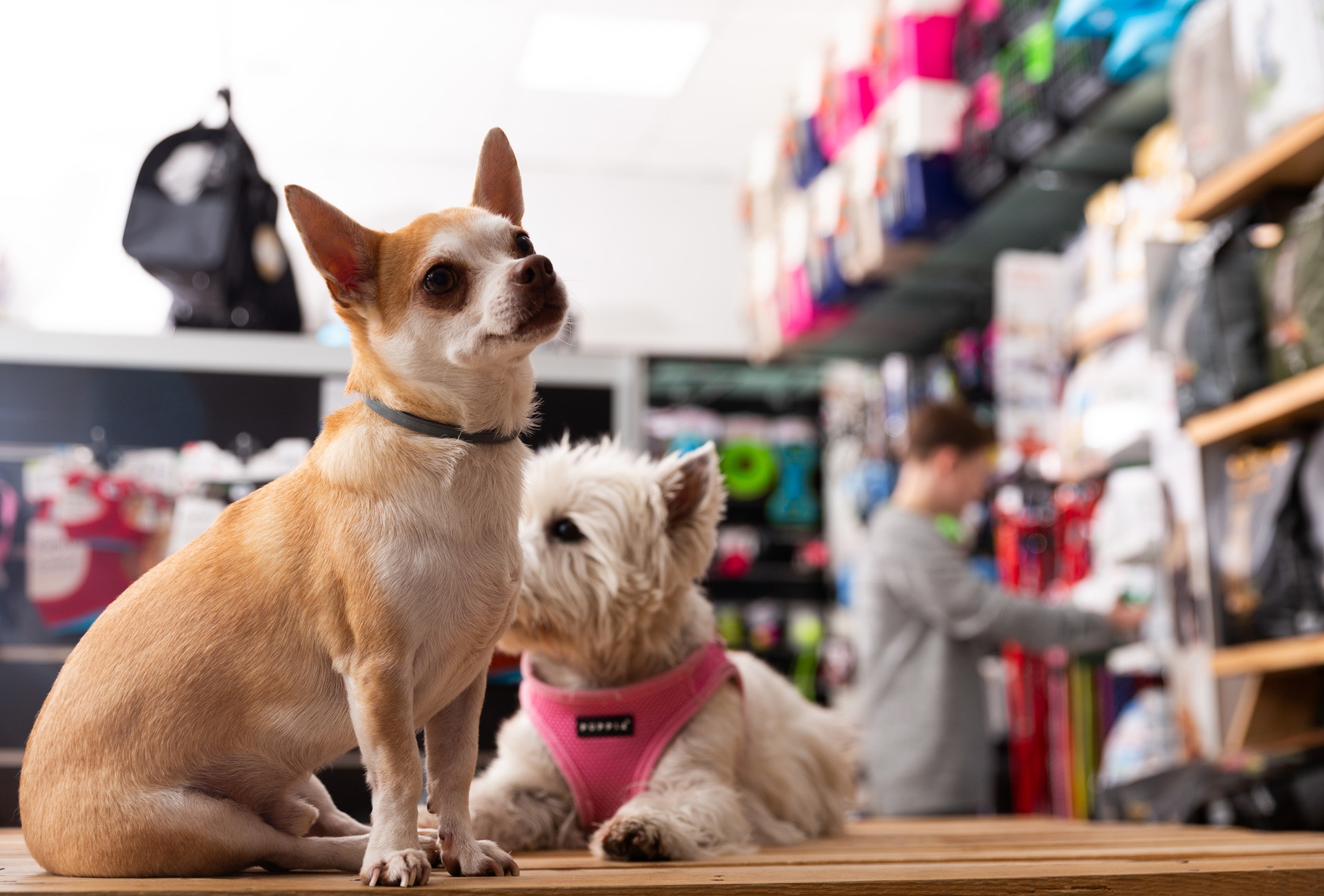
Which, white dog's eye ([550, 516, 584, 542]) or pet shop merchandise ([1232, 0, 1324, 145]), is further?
pet shop merchandise ([1232, 0, 1324, 145])

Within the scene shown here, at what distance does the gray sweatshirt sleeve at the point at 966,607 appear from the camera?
2570 millimetres

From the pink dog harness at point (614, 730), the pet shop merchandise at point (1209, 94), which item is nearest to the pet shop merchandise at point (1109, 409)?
the pet shop merchandise at point (1209, 94)

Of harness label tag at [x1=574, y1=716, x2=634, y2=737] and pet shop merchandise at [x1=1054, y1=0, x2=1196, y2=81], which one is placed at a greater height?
pet shop merchandise at [x1=1054, y1=0, x2=1196, y2=81]

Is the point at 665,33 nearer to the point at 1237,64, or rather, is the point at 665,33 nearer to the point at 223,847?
the point at 1237,64

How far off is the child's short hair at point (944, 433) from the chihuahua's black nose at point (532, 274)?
2.20m

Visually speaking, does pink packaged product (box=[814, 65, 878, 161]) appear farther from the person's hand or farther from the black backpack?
the black backpack

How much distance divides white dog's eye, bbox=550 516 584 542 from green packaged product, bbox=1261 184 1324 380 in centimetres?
146

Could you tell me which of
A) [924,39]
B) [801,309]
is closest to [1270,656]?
[924,39]

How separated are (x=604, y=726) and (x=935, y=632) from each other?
173 cm

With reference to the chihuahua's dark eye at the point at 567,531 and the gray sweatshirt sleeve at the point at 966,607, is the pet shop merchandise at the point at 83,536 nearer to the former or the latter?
the chihuahua's dark eye at the point at 567,531

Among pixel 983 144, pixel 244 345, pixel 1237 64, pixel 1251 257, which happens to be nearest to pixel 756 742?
pixel 244 345

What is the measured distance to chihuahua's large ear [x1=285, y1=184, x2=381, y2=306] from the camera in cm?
79

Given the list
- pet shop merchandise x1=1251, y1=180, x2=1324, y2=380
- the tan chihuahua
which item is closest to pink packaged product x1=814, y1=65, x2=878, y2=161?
pet shop merchandise x1=1251, y1=180, x2=1324, y2=380

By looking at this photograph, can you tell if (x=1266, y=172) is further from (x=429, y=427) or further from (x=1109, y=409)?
(x=429, y=427)
